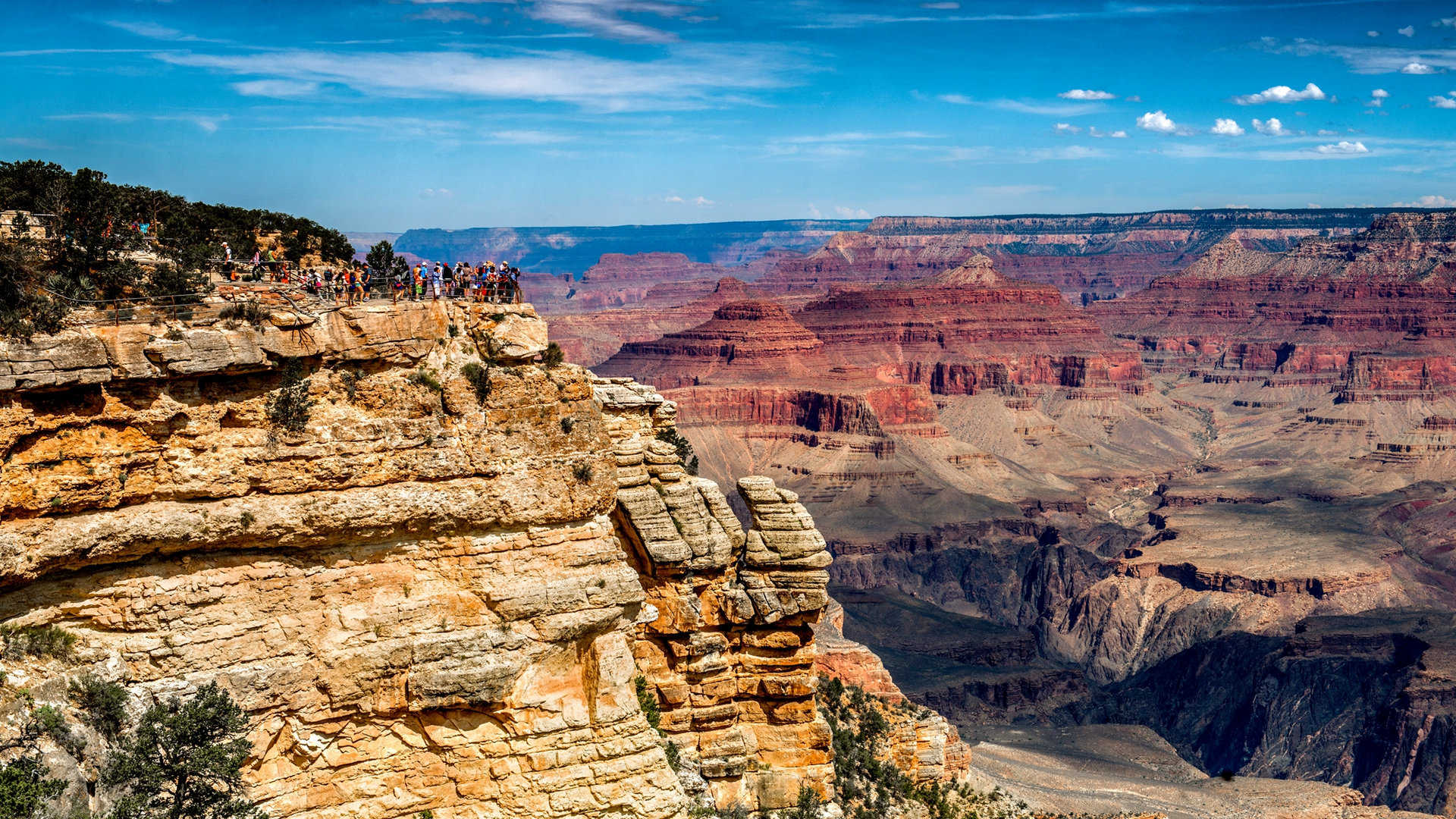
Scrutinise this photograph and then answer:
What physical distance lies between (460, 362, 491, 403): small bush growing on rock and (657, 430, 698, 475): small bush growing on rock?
8194 millimetres

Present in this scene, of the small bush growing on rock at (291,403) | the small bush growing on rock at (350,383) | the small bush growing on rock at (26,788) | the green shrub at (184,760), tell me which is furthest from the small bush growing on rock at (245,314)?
the small bush growing on rock at (26,788)

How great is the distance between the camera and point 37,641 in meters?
16.7

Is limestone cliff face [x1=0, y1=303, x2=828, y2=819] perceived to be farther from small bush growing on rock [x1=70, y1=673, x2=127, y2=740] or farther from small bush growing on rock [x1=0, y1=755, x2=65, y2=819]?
small bush growing on rock [x1=0, y1=755, x2=65, y2=819]

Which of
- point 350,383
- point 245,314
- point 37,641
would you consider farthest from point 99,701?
point 245,314

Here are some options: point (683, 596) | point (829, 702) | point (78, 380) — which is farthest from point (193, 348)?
point (829, 702)

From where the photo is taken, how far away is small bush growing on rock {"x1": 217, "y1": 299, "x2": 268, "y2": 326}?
18188 mm

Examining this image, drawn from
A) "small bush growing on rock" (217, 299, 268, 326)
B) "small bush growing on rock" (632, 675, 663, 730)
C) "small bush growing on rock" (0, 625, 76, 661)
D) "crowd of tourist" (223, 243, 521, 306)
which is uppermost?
"crowd of tourist" (223, 243, 521, 306)

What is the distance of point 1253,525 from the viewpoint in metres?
176

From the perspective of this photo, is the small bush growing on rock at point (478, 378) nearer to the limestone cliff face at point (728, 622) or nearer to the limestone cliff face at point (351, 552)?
the limestone cliff face at point (351, 552)

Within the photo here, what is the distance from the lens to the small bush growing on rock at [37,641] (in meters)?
16.5

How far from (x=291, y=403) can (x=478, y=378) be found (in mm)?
2916

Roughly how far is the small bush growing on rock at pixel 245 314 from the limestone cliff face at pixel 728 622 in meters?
8.75

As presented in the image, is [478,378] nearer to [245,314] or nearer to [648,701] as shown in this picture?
[245,314]

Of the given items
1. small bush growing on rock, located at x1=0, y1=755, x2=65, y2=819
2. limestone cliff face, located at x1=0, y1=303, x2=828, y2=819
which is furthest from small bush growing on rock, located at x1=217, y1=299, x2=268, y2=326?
small bush growing on rock, located at x1=0, y1=755, x2=65, y2=819
